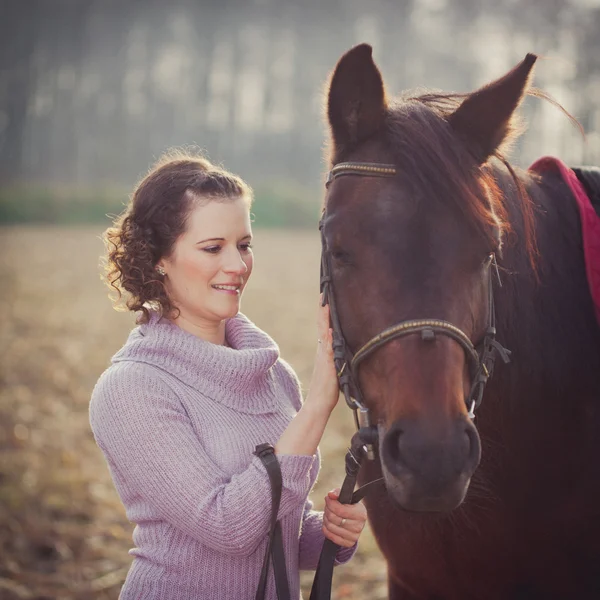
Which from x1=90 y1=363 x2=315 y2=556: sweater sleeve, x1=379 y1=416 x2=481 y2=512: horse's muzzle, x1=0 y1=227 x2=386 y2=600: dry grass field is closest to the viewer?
x1=379 y1=416 x2=481 y2=512: horse's muzzle

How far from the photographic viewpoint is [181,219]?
2.45 m

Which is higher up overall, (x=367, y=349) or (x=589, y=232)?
(x=589, y=232)

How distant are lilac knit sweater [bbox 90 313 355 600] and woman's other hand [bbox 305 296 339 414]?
0.19 metres

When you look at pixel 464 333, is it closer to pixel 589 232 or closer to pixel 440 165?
pixel 440 165

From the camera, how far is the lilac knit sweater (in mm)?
2131

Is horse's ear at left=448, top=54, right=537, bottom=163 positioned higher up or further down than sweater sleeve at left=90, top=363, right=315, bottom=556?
higher up

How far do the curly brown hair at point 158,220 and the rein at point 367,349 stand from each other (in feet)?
1.62

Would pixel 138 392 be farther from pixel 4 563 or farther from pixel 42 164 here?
pixel 42 164

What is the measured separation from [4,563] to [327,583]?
316cm

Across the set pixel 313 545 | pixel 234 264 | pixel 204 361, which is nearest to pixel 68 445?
pixel 313 545

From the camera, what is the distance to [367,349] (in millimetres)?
1909

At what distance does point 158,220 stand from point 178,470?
91 centimetres

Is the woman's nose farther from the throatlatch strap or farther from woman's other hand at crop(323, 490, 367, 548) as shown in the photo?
woman's other hand at crop(323, 490, 367, 548)

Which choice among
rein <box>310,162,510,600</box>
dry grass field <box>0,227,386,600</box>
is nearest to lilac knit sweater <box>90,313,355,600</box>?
rein <box>310,162,510,600</box>
